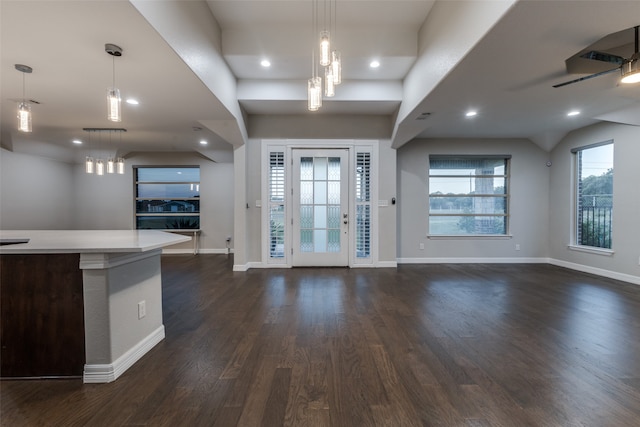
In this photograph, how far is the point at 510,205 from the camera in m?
5.55

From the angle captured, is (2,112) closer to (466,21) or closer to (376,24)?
(376,24)

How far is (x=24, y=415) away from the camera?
4.78ft

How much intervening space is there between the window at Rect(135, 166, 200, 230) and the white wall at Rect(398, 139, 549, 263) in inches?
206

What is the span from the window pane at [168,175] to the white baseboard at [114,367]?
560 centimetres

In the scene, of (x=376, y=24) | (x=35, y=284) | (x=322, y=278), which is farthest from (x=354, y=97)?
(x=35, y=284)

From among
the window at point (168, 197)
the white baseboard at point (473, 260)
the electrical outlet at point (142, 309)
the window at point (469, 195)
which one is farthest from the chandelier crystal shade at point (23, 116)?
the window at point (469, 195)

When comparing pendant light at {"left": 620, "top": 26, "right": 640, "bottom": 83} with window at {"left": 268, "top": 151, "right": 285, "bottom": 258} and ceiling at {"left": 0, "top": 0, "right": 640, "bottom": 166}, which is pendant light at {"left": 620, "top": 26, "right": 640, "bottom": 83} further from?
window at {"left": 268, "top": 151, "right": 285, "bottom": 258}

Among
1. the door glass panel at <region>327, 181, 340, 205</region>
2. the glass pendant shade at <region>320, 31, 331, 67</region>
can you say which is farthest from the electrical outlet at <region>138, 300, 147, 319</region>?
the door glass panel at <region>327, 181, 340, 205</region>

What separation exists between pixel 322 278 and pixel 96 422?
3141mm

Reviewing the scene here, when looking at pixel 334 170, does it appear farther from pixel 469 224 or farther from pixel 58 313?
pixel 58 313

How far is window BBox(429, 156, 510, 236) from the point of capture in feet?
18.4

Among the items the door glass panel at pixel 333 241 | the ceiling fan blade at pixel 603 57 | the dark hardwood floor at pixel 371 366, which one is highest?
the ceiling fan blade at pixel 603 57

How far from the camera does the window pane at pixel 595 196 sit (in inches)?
178

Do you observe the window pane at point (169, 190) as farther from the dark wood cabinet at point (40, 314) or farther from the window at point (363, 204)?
the dark wood cabinet at point (40, 314)
